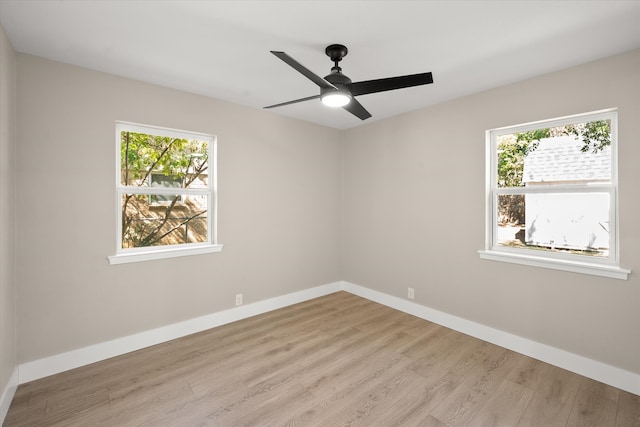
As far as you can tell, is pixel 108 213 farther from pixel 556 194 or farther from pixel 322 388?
pixel 556 194

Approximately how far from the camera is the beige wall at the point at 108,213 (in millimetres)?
2342

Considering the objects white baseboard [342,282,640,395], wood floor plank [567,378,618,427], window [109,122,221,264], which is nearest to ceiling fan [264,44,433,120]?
window [109,122,221,264]

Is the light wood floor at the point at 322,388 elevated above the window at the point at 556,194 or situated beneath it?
situated beneath

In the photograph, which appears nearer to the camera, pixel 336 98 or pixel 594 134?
pixel 336 98

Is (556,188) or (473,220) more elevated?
(556,188)

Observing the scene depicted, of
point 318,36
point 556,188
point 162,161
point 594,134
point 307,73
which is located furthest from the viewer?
point 162,161

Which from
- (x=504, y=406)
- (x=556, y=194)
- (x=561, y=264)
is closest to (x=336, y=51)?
(x=556, y=194)

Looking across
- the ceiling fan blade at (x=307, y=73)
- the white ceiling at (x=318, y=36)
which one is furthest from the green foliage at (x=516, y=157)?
the ceiling fan blade at (x=307, y=73)

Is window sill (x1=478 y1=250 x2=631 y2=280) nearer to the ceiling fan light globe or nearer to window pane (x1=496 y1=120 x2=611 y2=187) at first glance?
window pane (x1=496 y1=120 x2=611 y2=187)

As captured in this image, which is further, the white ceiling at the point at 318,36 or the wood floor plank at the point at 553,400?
the wood floor plank at the point at 553,400

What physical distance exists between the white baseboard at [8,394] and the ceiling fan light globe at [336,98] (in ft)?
9.76

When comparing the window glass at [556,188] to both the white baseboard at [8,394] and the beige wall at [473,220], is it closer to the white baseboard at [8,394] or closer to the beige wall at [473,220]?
the beige wall at [473,220]

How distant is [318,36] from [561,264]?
2781mm

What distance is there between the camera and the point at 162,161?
10.0 feet
